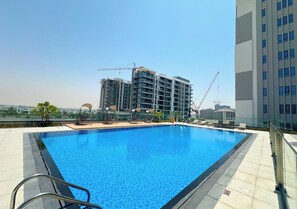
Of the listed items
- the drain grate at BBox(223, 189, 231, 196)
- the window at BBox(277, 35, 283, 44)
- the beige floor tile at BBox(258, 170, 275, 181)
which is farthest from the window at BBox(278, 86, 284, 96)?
the drain grate at BBox(223, 189, 231, 196)

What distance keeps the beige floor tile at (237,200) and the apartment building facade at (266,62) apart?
20763 mm

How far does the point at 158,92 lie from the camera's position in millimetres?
56000

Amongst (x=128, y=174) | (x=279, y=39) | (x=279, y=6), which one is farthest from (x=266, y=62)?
(x=128, y=174)

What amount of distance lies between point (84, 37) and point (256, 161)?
18.0 m

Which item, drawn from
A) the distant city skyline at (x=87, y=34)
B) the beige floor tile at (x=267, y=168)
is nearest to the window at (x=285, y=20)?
the distant city skyline at (x=87, y=34)

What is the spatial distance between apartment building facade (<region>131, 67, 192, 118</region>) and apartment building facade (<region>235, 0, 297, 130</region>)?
2178 centimetres

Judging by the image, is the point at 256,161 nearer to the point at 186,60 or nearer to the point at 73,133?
the point at 73,133

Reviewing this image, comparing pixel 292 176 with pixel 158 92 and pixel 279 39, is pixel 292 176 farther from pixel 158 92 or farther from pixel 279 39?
pixel 158 92

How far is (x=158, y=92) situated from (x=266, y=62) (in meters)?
36.7

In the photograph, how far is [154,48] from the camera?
74.4 feet

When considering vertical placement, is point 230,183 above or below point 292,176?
below

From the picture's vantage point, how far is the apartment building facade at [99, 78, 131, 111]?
65.4m

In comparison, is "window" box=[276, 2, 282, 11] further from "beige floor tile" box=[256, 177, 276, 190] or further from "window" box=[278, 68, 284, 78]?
"beige floor tile" box=[256, 177, 276, 190]

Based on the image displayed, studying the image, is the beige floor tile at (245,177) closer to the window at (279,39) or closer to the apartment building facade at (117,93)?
the window at (279,39)
